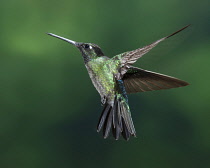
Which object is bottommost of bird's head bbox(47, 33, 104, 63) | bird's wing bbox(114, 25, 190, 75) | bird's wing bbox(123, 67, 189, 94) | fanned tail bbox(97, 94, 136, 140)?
fanned tail bbox(97, 94, 136, 140)

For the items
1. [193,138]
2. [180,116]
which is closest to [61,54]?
[180,116]

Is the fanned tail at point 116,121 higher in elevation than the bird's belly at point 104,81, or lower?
lower

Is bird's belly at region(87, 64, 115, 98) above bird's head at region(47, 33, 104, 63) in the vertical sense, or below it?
below

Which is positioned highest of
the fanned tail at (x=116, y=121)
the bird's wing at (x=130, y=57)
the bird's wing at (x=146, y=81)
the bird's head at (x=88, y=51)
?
the bird's head at (x=88, y=51)

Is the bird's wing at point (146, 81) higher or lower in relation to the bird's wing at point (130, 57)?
lower

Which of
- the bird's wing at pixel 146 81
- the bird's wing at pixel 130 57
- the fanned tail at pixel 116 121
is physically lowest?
the fanned tail at pixel 116 121
